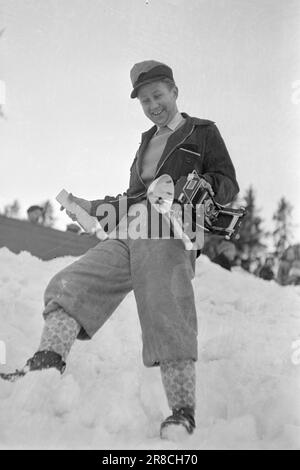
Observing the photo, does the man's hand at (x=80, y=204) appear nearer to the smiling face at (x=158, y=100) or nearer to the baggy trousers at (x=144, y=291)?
the baggy trousers at (x=144, y=291)

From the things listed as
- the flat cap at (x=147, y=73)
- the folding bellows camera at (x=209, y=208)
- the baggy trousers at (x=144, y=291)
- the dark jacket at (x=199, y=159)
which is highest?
the flat cap at (x=147, y=73)

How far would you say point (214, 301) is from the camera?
2.34 meters

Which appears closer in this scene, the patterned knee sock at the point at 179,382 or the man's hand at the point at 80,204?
the patterned knee sock at the point at 179,382

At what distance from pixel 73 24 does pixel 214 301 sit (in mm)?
1295

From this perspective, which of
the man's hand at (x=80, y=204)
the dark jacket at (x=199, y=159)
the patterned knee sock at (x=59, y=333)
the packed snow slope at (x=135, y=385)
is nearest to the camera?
the packed snow slope at (x=135, y=385)

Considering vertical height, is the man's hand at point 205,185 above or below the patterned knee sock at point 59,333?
above

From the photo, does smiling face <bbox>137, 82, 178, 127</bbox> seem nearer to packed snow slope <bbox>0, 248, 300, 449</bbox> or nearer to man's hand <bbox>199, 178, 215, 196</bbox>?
man's hand <bbox>199, 178, 215, 196</bbox>

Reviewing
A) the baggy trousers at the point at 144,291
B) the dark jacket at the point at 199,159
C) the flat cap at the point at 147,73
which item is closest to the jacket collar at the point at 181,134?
the dark jacket at the point at 199,159

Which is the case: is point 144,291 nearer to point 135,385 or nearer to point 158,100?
point 135,385

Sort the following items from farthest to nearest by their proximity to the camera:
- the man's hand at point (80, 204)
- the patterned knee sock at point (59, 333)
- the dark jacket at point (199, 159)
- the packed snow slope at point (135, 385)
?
the man's hand at point (80, 204), the dark jacket at point (199, 159), the patterned knee sock at point (59, 333), the packed snow slope at point (135, 385)

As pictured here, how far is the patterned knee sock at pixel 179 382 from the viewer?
3.76 ft

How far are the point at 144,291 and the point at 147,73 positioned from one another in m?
0.60

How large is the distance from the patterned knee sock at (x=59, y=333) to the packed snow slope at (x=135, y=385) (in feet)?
0.23
